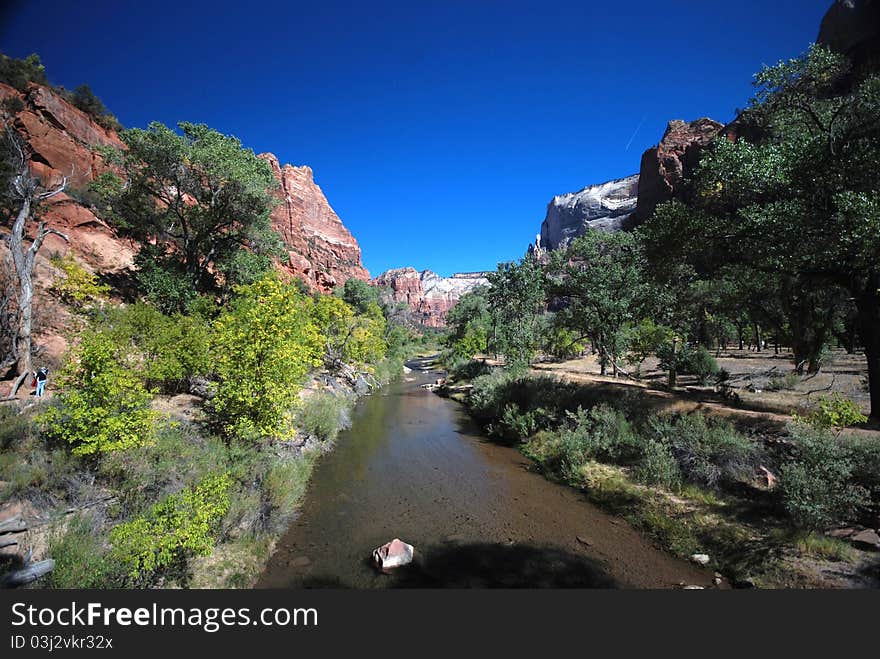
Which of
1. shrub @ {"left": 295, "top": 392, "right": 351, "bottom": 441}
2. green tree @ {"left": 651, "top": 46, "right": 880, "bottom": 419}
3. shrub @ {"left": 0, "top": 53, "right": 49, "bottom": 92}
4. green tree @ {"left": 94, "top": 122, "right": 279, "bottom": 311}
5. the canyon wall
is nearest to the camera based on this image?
green tree @ {"left": 651, "top": 46, "right": 880, "bottom": 419}

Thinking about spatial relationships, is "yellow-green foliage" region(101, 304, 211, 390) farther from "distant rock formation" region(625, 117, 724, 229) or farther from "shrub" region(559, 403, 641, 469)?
"distant rock formation" region(625, 117, 724, 229)

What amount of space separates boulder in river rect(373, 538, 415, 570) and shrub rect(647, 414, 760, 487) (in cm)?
879

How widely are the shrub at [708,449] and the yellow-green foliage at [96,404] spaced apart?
1491 cm

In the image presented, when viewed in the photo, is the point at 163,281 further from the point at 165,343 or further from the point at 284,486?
the point at 284,486

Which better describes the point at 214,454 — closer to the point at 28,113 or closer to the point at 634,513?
the point at 634,513

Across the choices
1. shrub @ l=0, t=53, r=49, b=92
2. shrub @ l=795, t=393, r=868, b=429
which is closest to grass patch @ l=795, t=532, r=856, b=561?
shrub @ l=795, t=393, r=868, b=429

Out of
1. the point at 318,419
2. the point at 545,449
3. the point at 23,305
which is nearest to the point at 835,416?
the point at 545,449

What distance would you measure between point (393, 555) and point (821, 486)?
9.51 meters

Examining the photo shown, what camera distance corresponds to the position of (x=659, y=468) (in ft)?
35.7

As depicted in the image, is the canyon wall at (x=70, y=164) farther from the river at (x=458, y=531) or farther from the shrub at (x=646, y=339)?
the shrub at (x=646, y=339)

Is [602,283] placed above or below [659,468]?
above

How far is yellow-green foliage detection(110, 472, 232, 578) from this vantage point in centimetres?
513

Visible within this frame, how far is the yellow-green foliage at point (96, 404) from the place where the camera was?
22.8ft

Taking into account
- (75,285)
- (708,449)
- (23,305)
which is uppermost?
(75,285)
